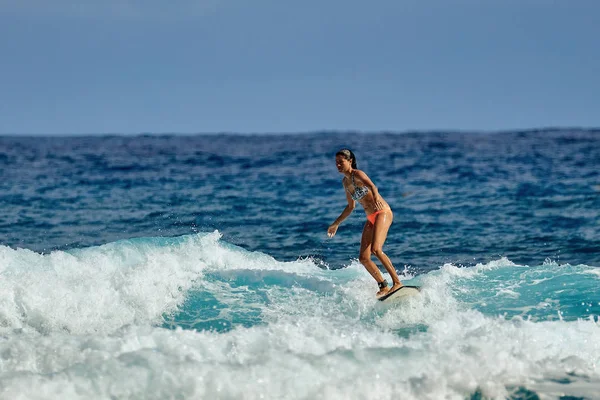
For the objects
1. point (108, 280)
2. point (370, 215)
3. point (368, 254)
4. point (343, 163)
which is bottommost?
point (108, 280)

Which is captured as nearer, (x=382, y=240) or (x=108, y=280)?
(x=382, y=240)

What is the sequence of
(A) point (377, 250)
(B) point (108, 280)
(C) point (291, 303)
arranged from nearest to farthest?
(A) point (377, 250) → (C) point (291, 303) → (B) point (108, 280)

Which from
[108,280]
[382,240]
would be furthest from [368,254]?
[108,280]

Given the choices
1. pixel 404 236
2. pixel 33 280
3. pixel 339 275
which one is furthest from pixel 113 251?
pixel 404 236

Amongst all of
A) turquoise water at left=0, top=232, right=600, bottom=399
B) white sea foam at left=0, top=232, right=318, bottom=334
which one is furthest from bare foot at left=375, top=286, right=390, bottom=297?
white sea foam at left=0, top=232, right=318, bottom=334

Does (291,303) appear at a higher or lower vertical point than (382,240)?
lower

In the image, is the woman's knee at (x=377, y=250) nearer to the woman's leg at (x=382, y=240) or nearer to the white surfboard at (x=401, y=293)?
the woman's leg at (x=382, y=240)

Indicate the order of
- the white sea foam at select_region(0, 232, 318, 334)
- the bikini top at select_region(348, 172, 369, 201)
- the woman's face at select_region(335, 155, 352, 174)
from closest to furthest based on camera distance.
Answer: the white sea foam at select_region(0, 232, 318, 334), the woman's face at select_region(335, 155, 352, 174), the bikini top at select_region(348, 172, 369, 201)

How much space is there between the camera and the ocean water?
773 centimetres

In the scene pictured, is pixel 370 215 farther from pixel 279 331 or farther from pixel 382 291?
pixel 279 331

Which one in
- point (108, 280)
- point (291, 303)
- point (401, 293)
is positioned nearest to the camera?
point (401, 293)

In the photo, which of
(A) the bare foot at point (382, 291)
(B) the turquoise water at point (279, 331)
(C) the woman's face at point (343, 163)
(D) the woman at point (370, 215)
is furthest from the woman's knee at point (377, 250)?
(C) the woman's face at point (343, 163)

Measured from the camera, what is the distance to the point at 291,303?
36.8 feet

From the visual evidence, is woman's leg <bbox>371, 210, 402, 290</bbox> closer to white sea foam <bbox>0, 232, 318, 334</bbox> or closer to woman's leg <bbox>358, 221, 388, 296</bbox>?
woman's leg <bbox>358, 221, 388, 296</bbox>
